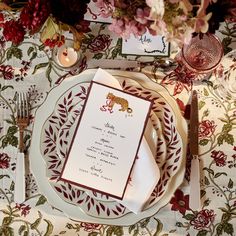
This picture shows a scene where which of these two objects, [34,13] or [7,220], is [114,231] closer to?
[7,220]

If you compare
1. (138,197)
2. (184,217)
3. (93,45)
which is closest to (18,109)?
(93,45)

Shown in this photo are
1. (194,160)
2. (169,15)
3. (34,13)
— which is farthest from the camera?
(194,160)

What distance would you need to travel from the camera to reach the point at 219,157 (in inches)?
43.1

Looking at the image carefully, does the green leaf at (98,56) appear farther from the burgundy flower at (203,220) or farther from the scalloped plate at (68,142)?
the burgundy flower at (203,220)

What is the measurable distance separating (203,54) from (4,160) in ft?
1.61

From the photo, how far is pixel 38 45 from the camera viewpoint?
1118mm

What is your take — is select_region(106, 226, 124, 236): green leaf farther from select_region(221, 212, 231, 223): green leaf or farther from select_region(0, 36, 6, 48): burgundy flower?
select_region(0, 36, 6, 48): burgundy flower

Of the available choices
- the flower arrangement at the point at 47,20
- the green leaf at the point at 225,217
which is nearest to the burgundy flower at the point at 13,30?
the flower arrangement at the point at 47,20

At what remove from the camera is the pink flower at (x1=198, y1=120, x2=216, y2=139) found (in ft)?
3.59

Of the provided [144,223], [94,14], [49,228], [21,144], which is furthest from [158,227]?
[94,14]

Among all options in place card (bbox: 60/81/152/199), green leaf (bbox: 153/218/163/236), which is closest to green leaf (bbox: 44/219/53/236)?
place card (bbox: 60/81/152/199)

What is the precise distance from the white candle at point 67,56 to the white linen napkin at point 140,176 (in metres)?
0.08

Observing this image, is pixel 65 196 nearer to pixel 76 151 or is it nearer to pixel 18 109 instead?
pixel 76 151

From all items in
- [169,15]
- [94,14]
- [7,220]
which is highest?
[94,14]
